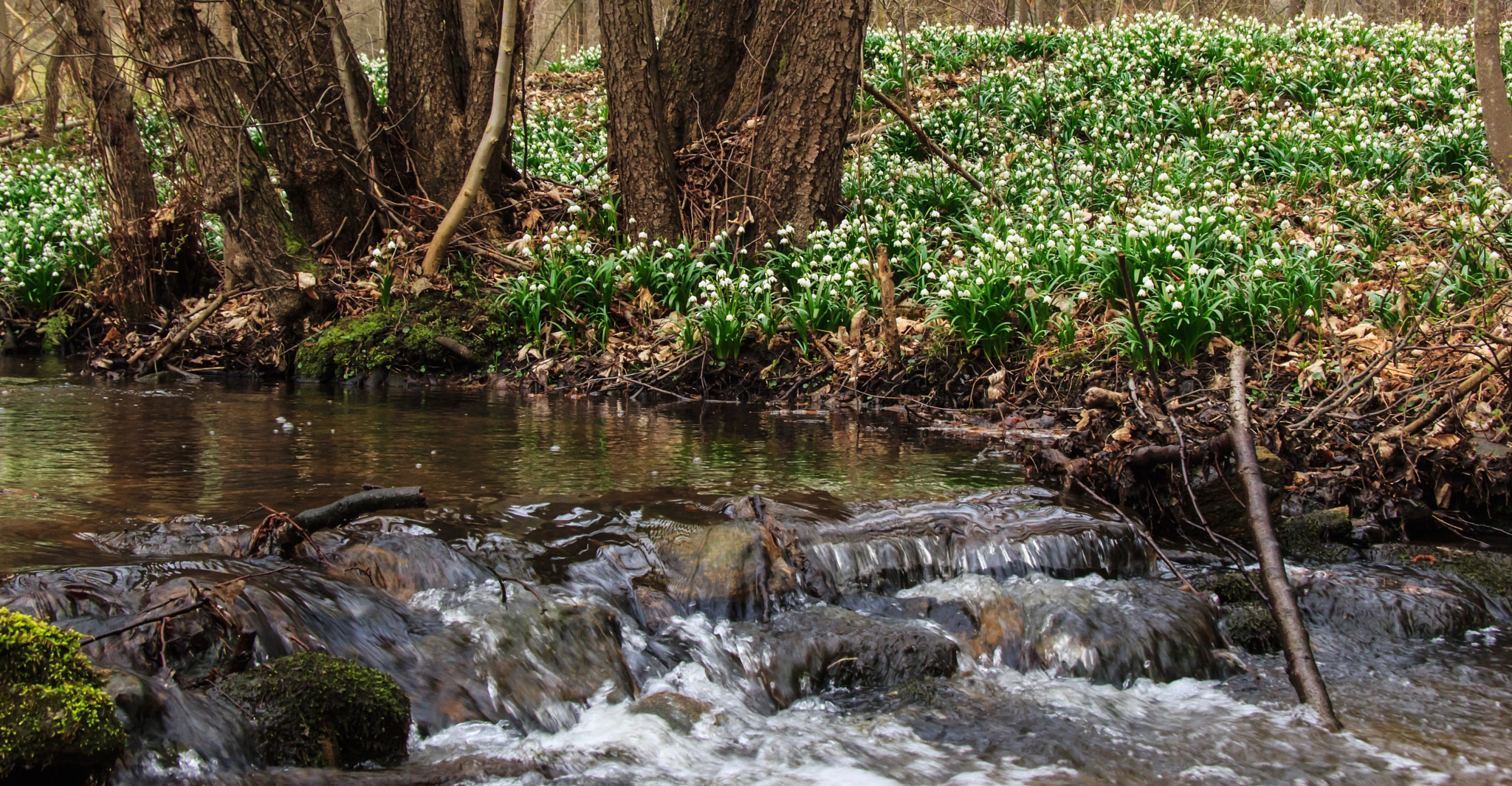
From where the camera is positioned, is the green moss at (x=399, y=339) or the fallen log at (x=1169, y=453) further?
the green moss at (x=399, y=339)

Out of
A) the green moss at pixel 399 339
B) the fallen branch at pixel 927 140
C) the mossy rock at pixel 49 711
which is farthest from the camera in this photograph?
the fallen branch at pixel 927 140

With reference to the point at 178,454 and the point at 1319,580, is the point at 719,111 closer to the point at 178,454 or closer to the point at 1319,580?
the point at 178,454

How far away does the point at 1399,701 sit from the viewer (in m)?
3.04

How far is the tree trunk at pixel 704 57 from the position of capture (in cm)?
972

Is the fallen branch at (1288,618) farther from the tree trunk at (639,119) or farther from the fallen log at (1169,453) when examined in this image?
the tree trunk at (639,119)

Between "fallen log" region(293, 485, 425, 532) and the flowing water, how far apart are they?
108 mm

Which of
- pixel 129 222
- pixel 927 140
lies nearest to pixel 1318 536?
pixel 927 140

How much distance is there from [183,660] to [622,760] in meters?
1.18

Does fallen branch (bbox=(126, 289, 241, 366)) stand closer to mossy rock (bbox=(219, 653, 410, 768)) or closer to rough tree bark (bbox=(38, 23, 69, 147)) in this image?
rough tree bark (bbox=(38, 23, 69, 147))

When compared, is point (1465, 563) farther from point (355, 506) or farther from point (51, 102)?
point (51, 102)

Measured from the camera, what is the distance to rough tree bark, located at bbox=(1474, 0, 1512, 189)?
723 cm

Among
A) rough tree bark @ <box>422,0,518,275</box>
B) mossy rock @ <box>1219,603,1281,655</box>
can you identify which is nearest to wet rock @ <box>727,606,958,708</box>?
mossy rock @ <box>1219,603,1281,655</box>

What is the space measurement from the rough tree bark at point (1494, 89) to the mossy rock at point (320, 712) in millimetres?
8495

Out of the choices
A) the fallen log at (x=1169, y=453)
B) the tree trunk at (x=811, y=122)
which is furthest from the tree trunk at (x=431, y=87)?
the fallen log at (x=1169, y=453)
